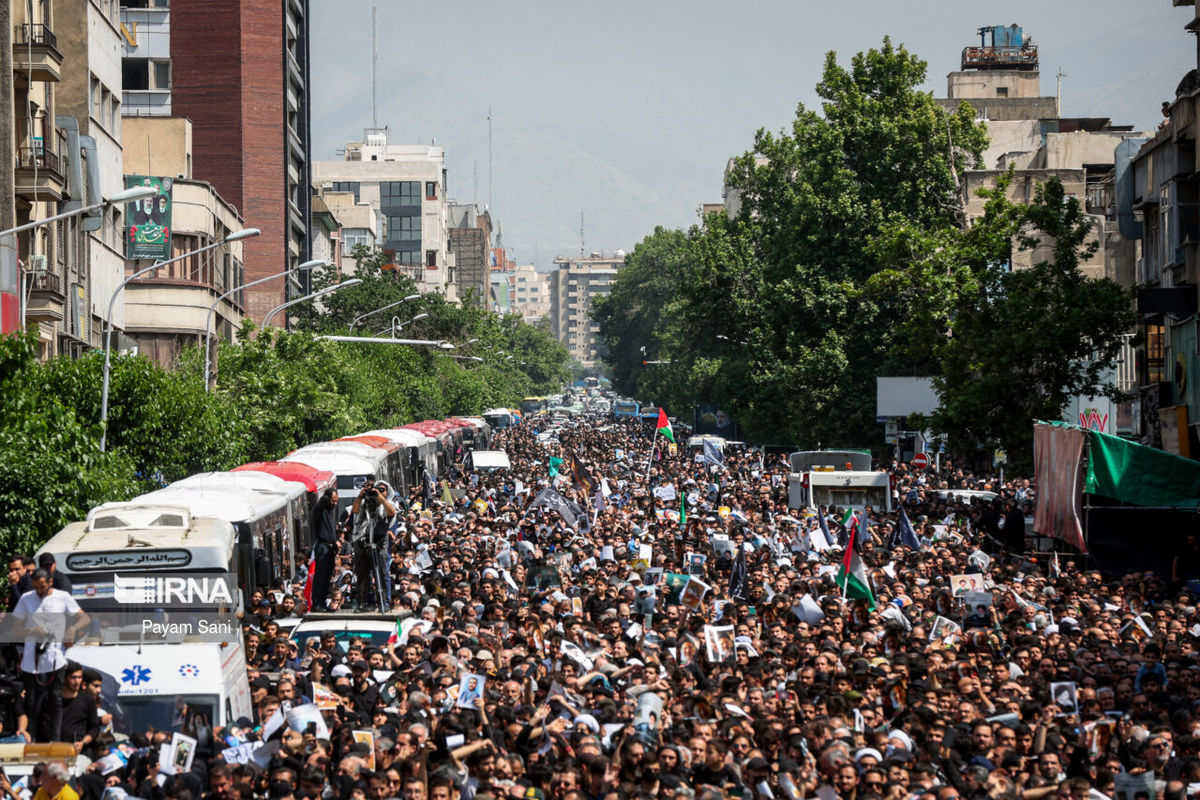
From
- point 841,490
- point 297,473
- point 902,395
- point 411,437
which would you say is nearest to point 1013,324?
point 841,490

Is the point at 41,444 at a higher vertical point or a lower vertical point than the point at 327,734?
higher

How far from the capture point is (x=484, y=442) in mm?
87750

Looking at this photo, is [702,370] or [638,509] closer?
[638,509]

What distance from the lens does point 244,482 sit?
1045 inches

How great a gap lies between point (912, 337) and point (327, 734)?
3082 cm

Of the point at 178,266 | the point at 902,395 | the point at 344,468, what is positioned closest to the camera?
the point at 344,468

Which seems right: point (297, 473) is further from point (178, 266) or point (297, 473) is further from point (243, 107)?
point (243, 107)

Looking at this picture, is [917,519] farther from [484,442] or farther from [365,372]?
[484,442]

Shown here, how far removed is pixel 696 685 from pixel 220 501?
32.6ft

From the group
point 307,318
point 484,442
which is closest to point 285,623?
point 307,318

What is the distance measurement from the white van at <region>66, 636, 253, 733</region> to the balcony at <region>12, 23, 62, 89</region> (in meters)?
24.3

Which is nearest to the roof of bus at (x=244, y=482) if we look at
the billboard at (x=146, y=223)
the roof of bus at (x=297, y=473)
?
the roof of bus at (x=297, y=473)

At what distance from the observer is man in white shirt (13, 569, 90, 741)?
12.9 metres

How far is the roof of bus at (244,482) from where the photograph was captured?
84.1ft
